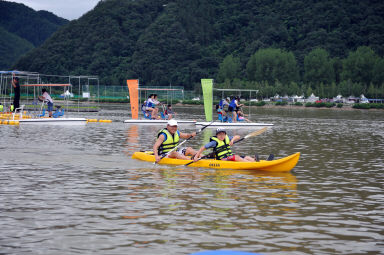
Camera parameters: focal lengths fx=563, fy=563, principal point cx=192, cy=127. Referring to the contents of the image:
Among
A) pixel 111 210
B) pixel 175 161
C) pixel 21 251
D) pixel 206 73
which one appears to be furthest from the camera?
pixel 206 73

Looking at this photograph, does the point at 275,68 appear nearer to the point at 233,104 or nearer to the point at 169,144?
the point at 233,104

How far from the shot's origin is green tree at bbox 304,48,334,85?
126m

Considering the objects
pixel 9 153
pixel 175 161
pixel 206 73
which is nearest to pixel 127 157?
pixel 175 161

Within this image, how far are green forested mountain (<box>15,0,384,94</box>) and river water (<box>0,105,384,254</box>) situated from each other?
11785 centimetres

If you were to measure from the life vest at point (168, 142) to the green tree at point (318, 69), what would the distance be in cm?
10867

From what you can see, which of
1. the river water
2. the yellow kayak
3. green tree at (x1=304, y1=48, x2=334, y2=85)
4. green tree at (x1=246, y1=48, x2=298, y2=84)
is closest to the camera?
the river water

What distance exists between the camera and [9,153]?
21.0 m

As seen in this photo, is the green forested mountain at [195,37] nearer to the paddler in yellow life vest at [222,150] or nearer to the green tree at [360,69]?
the green tree at [360,69]

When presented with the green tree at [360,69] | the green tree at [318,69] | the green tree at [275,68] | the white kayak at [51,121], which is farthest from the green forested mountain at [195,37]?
the white kayak at [51,121]

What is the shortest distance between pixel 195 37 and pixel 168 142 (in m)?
157

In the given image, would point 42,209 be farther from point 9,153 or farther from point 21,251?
point 9,153

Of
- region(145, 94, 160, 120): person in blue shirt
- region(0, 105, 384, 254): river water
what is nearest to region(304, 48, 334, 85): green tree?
region(145, 94, 160, 120): person in blue shirt

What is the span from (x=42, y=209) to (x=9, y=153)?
10.3 m

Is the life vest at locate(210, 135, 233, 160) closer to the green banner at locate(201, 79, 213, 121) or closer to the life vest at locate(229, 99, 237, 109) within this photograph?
the life vest at locate(229, 99, 237, 109)
